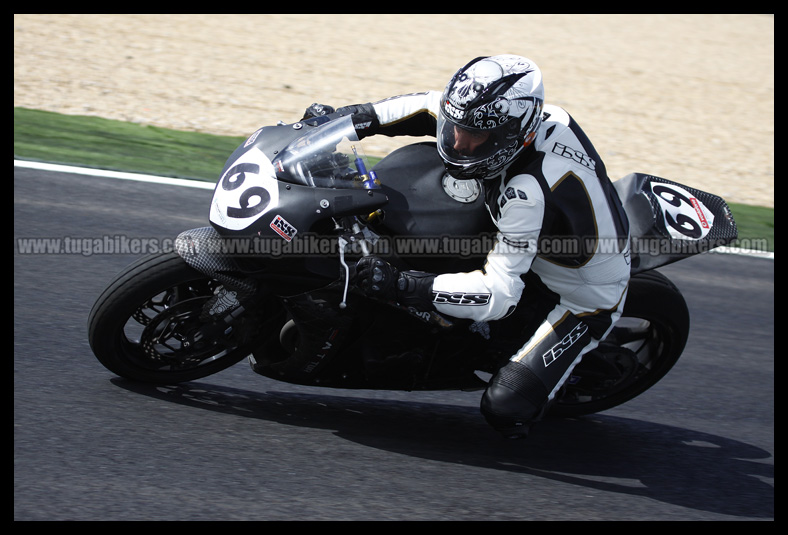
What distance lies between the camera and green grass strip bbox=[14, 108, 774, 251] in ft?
22.8

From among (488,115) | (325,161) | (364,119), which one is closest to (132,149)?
(364,119)

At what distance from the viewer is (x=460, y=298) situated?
3512 mm

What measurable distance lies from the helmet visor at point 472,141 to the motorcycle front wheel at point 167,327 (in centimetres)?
101

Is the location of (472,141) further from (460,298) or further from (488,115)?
(460,298)

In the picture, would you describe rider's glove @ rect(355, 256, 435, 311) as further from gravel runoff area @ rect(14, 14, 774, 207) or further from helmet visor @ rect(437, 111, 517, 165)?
gravel runoff area @ rect(14, 14, 774, 207)

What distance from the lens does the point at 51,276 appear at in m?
5.07

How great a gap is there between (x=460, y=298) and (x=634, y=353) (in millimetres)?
1302

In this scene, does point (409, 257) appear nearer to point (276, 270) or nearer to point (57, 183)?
point (276, 270)

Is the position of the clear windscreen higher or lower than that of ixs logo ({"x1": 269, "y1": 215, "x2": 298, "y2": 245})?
higher

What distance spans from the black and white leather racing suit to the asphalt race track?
15.8 inches

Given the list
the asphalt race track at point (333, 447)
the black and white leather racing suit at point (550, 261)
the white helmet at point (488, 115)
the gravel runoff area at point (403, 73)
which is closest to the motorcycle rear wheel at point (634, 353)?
the asphalt race track at point (333, 447)

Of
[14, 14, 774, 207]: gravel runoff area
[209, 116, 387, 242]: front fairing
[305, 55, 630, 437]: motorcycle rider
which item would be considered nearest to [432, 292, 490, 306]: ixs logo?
[305, 55, 630, 437]: motorcycle rider

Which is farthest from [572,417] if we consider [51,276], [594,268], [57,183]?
[57,183]

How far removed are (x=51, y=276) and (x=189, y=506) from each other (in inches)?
88.8
